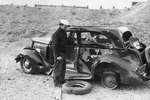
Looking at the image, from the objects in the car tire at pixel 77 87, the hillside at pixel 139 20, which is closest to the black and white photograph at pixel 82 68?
the car tire at pixel 77 87

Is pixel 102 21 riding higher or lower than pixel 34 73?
higher

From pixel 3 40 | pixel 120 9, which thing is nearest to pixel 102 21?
pixel 120 9

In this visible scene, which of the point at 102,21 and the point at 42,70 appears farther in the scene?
the point at 102,21

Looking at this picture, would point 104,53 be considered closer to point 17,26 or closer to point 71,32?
point 71,32

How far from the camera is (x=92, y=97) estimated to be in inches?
321

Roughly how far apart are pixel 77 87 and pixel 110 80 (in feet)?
3.07

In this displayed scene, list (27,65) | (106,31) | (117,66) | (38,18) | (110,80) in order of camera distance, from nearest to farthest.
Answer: (117,66)
(110,80)
(106,31)
(27,65)
(38,18)

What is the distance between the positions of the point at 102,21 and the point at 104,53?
11.9 meters

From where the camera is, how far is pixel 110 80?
29.1 ft

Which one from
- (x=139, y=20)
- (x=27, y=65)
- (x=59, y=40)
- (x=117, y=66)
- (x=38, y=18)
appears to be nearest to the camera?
(x=117, y=66)

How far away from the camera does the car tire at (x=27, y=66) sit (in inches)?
406

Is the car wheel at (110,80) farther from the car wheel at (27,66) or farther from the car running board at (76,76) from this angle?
the car wheel at (27,66)

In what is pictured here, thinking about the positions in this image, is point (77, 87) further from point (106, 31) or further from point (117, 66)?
point (106, 31)

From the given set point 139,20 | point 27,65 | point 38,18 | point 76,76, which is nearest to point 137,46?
point 76,76
